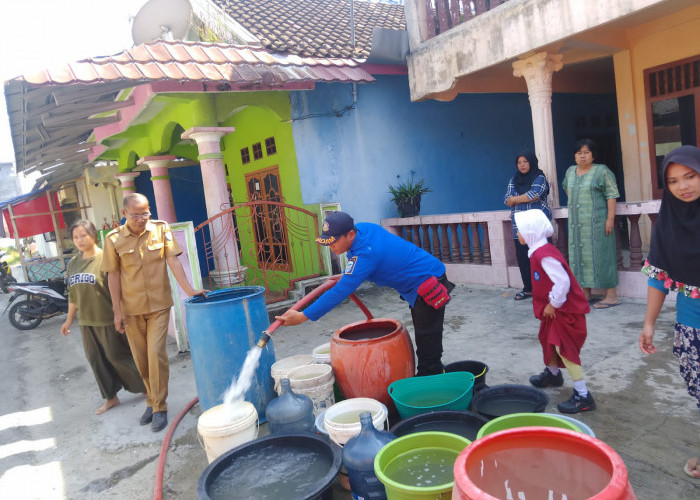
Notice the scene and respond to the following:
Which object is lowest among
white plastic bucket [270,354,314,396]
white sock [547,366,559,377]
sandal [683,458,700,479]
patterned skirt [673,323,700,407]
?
sandal [683,458,700,479]

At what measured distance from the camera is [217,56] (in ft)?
21.4

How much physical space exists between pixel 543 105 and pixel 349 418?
514cm

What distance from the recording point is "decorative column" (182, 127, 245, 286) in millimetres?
7188

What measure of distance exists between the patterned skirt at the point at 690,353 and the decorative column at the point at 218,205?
5.85 meters

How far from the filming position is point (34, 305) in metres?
9.17

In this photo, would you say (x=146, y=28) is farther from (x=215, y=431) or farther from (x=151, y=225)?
(x=215, y=431)

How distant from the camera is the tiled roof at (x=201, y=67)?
5.48 metres

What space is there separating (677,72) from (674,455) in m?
6.14

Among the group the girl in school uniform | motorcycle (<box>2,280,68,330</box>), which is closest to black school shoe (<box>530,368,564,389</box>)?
the girl in school uniform

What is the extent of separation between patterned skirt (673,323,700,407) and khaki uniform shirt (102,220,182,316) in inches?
134

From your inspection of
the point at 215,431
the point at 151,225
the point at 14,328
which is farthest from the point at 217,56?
the point at 14,328

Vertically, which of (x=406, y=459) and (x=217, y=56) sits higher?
(x=217, y=56)

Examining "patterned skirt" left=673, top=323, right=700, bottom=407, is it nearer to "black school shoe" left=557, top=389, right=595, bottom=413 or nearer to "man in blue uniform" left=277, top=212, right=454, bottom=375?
"black school shoe" left=557, top=389, right=595, bottom=413

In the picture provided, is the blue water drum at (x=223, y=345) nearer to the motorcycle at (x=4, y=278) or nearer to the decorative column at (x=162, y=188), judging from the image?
the decorative column at (x=162, y=188)
